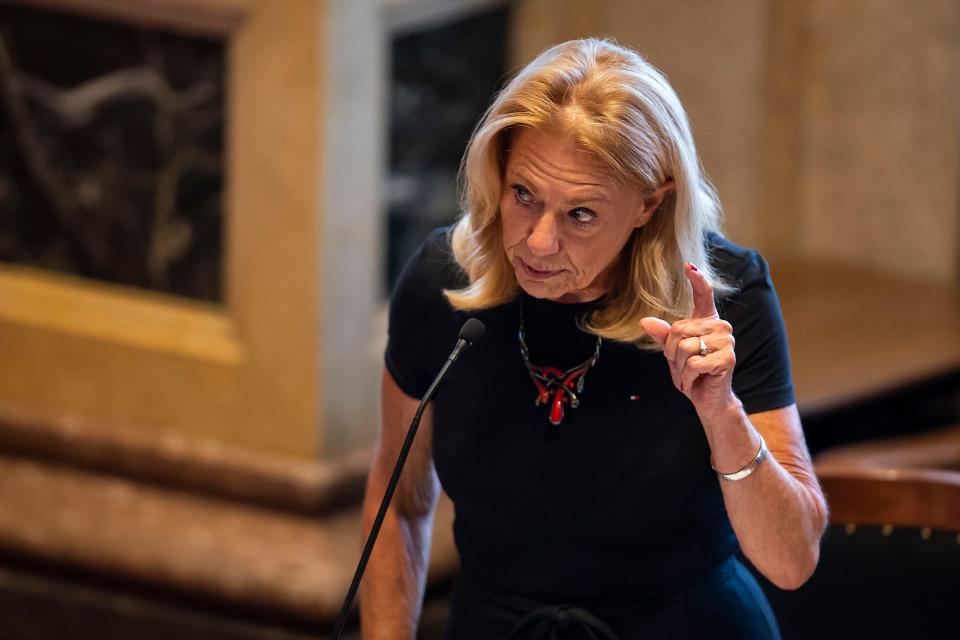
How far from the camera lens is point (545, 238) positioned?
5.85 feet

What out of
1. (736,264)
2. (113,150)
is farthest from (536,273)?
(113,150)

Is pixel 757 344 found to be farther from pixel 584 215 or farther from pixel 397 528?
pixel 397 528

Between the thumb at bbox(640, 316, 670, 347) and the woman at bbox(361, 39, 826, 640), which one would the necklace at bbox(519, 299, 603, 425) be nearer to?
the woman at bbox(361, 39, 826, 640)

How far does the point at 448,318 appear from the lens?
2006 millimetres

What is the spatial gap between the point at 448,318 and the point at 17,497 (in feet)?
6.31

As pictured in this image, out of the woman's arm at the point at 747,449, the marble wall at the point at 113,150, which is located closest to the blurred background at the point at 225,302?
the marble wall at the point at 113,150

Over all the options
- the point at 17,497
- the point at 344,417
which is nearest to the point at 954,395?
the point at 344,417

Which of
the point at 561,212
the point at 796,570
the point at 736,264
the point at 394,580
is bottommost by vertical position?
the point at 394,580

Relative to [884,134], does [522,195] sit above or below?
above

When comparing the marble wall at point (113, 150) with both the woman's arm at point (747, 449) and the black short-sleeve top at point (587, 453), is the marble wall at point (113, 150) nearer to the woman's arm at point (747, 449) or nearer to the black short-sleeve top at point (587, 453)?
the black short-sleeve top at point (587, 453)

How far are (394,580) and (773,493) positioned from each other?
0.55 m

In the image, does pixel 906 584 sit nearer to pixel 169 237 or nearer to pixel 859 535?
pixel 859 535

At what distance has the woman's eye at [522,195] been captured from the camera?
71.6 inches

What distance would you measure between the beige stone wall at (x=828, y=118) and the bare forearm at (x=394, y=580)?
2657 mm
